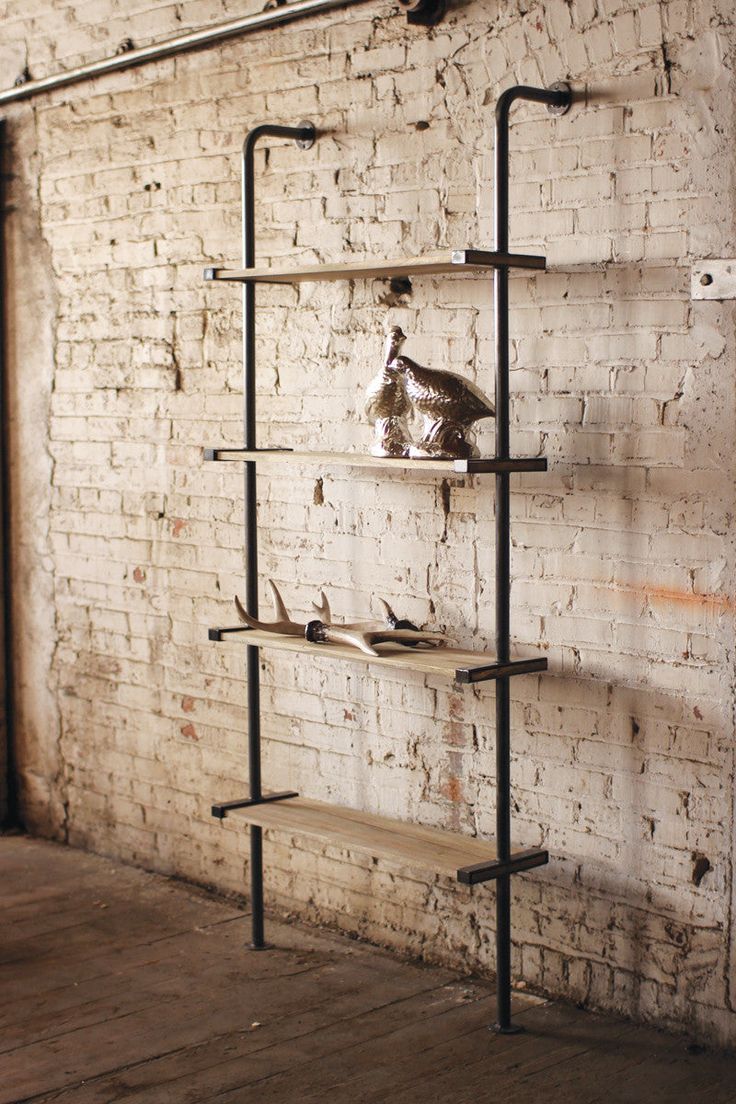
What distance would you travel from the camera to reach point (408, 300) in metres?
3.74

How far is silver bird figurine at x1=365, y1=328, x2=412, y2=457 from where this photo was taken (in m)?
3.44

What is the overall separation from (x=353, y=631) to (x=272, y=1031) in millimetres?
964

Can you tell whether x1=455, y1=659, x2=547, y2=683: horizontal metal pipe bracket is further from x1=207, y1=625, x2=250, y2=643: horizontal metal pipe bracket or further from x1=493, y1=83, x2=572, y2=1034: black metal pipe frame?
x1=207, y1=625, x2=250, y2=643: horizontal metal pipe bracket

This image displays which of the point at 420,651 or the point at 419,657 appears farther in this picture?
the point at 420,651

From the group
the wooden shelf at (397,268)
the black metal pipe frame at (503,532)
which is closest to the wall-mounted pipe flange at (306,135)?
the wooden shelf at (397,268)

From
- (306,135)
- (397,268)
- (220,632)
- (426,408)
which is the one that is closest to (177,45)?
(306,135)

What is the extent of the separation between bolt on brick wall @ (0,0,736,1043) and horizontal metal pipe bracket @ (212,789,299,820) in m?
0.13

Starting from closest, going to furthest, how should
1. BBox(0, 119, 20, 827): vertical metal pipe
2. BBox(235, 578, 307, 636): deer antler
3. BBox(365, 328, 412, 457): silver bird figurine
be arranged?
BBox(365, 328, 412, 457): silver bird figurine → BBox(235, 578, 307, 636): deer antler → BBox(0, 119, 20, 827): vertical metal pipe

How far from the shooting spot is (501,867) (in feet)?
Result: 10.8

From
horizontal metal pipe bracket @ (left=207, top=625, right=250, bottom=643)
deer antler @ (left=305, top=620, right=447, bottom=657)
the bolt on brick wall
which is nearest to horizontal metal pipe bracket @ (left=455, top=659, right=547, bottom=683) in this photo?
the bolt on brick wall

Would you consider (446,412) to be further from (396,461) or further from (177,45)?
(177,45)

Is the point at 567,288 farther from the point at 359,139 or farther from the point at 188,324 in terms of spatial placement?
the point at 188,324

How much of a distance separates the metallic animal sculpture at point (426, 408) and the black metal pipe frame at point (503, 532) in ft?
0.28

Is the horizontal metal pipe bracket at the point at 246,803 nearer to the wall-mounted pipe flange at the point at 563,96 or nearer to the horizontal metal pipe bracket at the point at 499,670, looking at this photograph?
the horizontal metal pipe bracket at the point at 499,670
